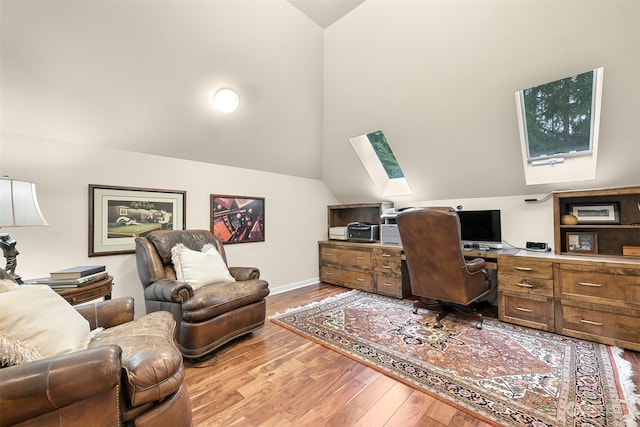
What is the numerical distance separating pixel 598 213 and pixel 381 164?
2486 millimetres

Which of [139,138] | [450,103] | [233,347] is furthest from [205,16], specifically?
[233,347]

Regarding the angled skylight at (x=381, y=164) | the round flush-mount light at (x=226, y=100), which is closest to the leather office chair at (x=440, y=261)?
the angled skylight at (x=381, y=164)

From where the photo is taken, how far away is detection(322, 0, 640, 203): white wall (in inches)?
77.3

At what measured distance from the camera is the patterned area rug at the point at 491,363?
4.95ft

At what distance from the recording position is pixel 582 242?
2.70 m

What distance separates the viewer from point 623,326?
2.13 m

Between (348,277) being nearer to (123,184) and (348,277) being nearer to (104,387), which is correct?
(123,184)

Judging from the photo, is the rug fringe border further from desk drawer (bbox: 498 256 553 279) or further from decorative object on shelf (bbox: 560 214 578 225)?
→ decorative object on shelf (bbox: 560 214 578 225)

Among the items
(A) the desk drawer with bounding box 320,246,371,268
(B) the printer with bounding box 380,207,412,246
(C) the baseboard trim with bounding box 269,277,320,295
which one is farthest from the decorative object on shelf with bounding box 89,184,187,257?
(B) the printer with bounding box 380,207,412,246

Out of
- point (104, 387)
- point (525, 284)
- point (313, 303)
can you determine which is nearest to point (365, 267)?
point (313, 303)

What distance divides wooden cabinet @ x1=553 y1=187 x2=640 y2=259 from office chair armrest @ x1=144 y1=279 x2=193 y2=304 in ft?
11.9

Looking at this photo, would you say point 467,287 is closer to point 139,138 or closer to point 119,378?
point 119,378

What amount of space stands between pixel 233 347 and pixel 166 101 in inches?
94.9

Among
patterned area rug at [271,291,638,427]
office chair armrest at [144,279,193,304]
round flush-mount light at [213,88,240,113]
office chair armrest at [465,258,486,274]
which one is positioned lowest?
patterned area rug at [271,291,638,427]
